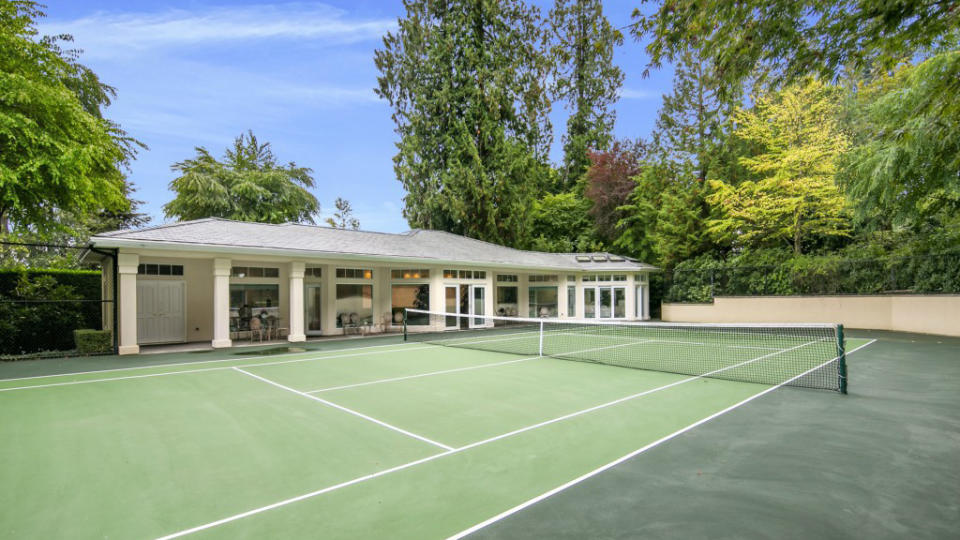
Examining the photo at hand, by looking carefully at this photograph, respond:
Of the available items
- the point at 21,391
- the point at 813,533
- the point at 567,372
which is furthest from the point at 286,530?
the point at 21,391

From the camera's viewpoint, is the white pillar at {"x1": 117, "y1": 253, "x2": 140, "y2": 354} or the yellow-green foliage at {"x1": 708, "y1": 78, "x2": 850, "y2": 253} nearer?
the white pillar at {"x1": 117, "y1": 253, "x2": 140, "y2": 354}

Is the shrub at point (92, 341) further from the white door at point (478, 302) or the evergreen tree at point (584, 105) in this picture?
the evergreen tree at point (584, 105)

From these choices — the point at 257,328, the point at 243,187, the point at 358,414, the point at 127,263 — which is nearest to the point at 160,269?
the point at 127,263

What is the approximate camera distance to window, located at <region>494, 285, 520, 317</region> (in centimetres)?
2469

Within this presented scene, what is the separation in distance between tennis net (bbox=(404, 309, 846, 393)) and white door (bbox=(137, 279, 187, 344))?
784cm

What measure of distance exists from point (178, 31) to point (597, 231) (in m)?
25.7

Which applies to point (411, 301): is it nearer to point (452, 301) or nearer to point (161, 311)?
point (452, 301)

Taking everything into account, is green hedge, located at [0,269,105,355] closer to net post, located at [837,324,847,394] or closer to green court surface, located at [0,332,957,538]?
green court surface, located at [0,332,957,538]

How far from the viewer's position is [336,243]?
1753 cm

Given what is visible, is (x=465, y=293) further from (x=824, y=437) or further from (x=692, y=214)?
(x=824, y=437)

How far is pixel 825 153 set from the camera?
66.9ft

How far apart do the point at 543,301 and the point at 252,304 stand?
47.8ft

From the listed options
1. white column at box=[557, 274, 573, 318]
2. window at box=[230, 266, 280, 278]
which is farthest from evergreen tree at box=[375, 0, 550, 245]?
Answer: window at box=[230, 266, 280, 278]

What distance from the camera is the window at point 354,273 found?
748 inches
